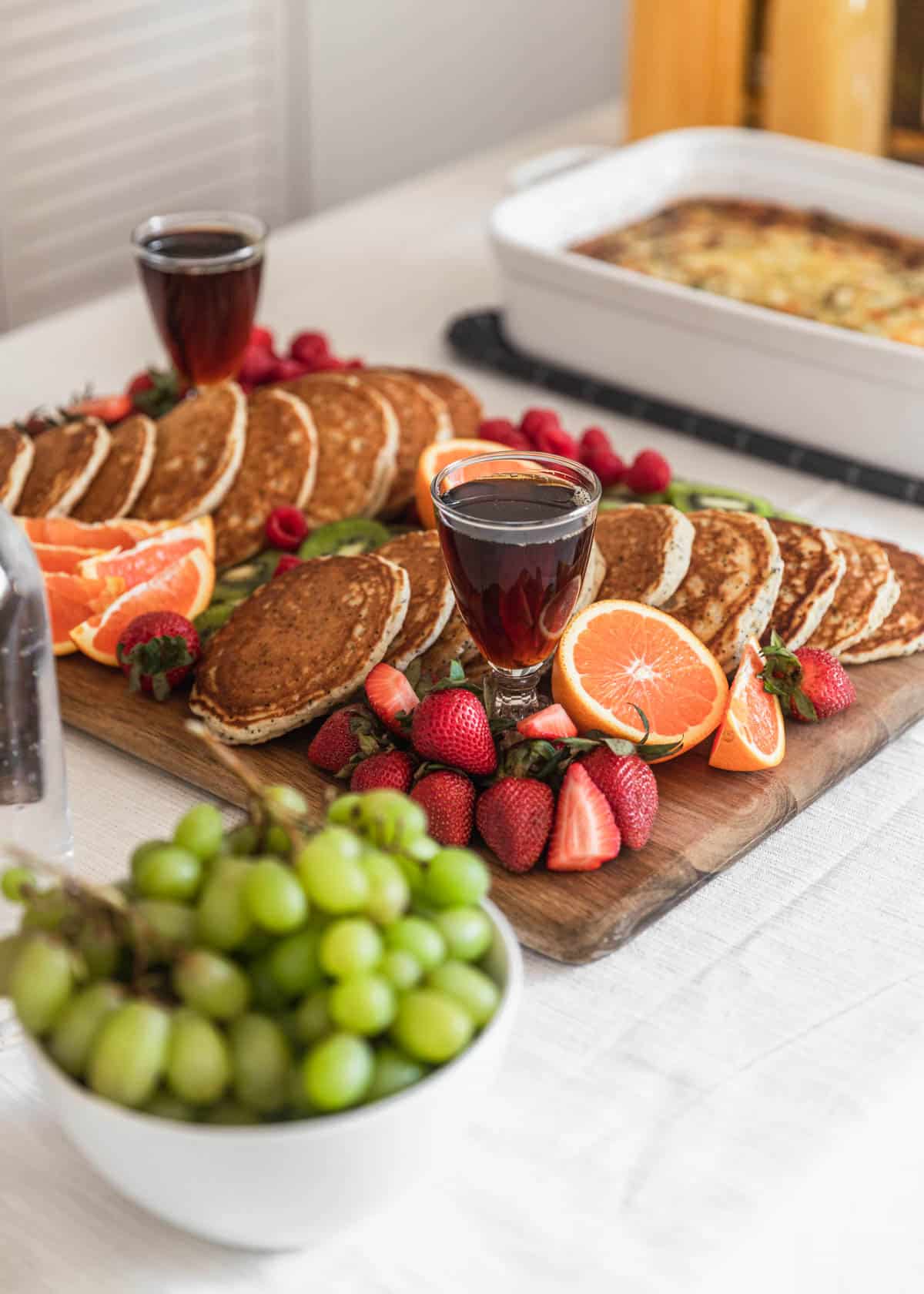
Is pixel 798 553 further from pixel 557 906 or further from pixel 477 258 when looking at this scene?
pixel 477 258

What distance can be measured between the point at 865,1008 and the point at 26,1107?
589 mm

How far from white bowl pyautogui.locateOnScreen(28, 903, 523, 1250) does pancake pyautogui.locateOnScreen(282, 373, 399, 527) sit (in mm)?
941

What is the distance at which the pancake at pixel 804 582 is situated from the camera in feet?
4.69

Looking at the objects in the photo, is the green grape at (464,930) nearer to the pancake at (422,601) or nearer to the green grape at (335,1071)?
the green grape at (335,1071)

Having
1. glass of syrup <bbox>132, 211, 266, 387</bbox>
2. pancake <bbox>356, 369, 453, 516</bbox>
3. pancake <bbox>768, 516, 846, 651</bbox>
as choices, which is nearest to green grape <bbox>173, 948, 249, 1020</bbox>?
pancake <bbox>768, 516, 846, 651</bbox>

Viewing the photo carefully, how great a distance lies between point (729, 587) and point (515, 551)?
335 mm

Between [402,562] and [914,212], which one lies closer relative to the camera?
[402,562]

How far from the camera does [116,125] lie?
3496 millimetres

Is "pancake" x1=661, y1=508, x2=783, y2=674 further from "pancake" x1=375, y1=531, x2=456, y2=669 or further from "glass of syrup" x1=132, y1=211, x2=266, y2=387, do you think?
"glass of syrup" x1=132, y1=211, x2=266, y2=387

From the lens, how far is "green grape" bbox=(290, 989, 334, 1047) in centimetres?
78

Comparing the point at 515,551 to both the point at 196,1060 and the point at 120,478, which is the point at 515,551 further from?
the point at 120,478

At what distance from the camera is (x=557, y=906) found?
1.13 meters

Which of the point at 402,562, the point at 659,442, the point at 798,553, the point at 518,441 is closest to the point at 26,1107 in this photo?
the point at 402,562

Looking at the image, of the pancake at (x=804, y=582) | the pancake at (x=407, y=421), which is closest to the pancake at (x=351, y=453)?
the pancake at (x=407, y=421)
